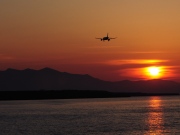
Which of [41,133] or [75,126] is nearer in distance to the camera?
[41,133]

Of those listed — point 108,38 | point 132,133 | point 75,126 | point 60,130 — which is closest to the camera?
point 132,133

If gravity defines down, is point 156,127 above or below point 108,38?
below

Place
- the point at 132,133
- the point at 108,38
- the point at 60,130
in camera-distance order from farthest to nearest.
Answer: the point at 108,38, the point at 60,130, the point at 132,133

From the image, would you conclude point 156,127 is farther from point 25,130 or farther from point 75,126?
point 25,130

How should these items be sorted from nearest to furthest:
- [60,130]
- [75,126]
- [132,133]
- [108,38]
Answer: [132,133]
[60,130]
[75,126]
[108,38]

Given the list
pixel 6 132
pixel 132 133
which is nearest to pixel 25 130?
pixel 6 132

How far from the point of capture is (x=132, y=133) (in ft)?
268

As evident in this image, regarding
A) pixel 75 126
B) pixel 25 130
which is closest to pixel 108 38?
pixel 75 126

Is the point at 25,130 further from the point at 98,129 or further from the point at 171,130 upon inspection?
the point at 171,130

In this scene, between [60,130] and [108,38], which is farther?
[108,38]

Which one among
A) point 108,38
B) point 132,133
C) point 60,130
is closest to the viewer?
point 132,133

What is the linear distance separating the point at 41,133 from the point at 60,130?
602 centimetres

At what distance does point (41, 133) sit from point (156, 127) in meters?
23.7

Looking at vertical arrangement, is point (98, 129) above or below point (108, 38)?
below
